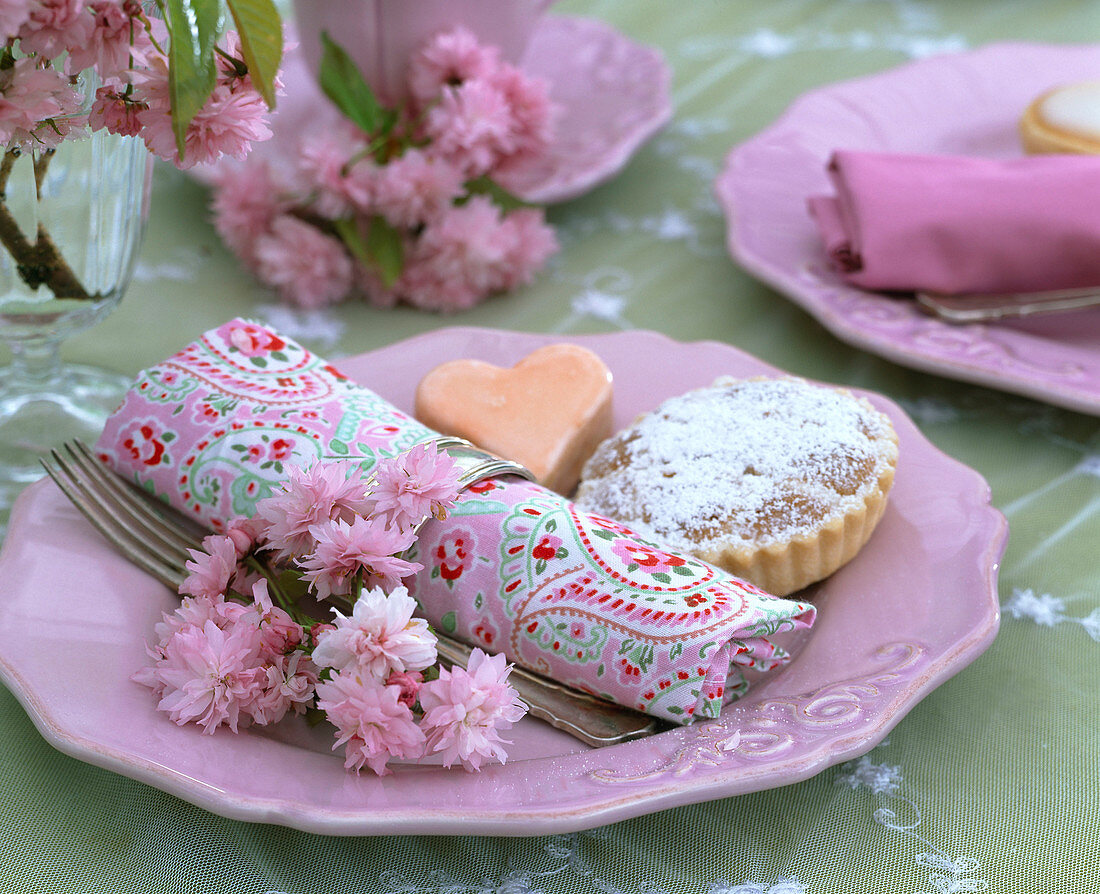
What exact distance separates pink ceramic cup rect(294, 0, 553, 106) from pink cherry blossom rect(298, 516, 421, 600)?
79cm

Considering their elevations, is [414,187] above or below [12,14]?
below

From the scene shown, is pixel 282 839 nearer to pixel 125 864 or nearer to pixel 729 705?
pixel 125 864

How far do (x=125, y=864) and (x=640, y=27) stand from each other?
1.69 meters

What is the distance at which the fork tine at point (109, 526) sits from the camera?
2.55ft

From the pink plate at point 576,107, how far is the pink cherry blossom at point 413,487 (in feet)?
2.19

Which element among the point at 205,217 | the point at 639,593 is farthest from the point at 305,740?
the point at 205,217

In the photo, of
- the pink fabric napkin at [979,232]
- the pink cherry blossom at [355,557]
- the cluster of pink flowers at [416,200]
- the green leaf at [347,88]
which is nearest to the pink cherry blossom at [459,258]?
the cluster of pink flowers at [416,200]

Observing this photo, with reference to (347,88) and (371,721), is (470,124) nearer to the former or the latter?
(347,88)

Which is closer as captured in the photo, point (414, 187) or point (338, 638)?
point (338, 638)

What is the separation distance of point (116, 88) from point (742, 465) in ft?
1.68

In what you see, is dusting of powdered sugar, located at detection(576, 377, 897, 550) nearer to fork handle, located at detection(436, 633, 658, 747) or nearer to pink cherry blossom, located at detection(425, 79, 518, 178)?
fork handle, located at detection(436, 633, 658, 747)

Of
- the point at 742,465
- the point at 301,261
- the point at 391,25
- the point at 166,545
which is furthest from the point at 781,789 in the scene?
the point at 391,25

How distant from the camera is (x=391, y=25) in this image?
4.11 ft

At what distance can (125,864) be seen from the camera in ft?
2.17
